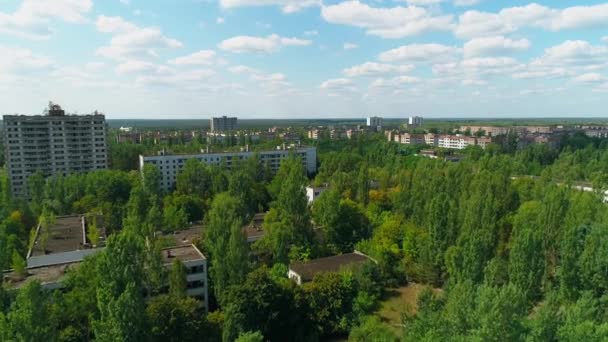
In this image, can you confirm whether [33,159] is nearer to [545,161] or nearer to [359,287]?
[359,287]

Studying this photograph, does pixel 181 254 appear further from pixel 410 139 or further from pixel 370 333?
pixel 410 139

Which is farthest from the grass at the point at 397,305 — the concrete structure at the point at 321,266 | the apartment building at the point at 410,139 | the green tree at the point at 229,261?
the apartment building at the point at 410,139

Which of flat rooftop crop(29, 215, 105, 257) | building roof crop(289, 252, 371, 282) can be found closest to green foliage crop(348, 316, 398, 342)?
building roof crop(289, 252, 371, 282)

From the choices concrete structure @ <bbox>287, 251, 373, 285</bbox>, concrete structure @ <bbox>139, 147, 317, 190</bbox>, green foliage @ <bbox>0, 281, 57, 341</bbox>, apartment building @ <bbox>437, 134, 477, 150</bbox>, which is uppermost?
apartment building @ <bbox>437, 134, 477, 150</bbox>

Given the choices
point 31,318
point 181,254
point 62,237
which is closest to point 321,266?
point 181,254

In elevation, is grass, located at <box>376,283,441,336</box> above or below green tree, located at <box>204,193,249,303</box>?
below

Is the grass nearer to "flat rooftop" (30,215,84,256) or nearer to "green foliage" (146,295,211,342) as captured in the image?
"green foliage" (146,295,211,342)
